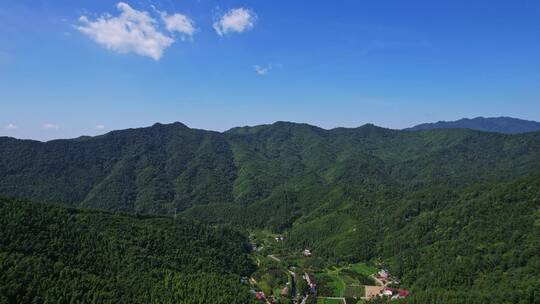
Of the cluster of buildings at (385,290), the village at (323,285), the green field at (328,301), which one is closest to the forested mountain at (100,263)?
the village at (323,285)

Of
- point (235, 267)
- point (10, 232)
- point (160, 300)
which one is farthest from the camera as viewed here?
point (235, 267)

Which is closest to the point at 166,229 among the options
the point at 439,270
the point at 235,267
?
the point at 235,267

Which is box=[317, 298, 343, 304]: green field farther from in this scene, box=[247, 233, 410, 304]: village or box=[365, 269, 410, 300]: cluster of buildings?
box=[365, 269, 410, 300]: cluster of buildings

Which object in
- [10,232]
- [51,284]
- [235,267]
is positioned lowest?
[235,267]

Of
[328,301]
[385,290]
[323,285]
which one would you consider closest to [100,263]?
[328,301]

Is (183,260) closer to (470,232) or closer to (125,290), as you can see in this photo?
(125,290)

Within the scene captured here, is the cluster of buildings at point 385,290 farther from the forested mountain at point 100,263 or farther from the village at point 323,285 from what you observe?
the forested mountain at point 100,263
